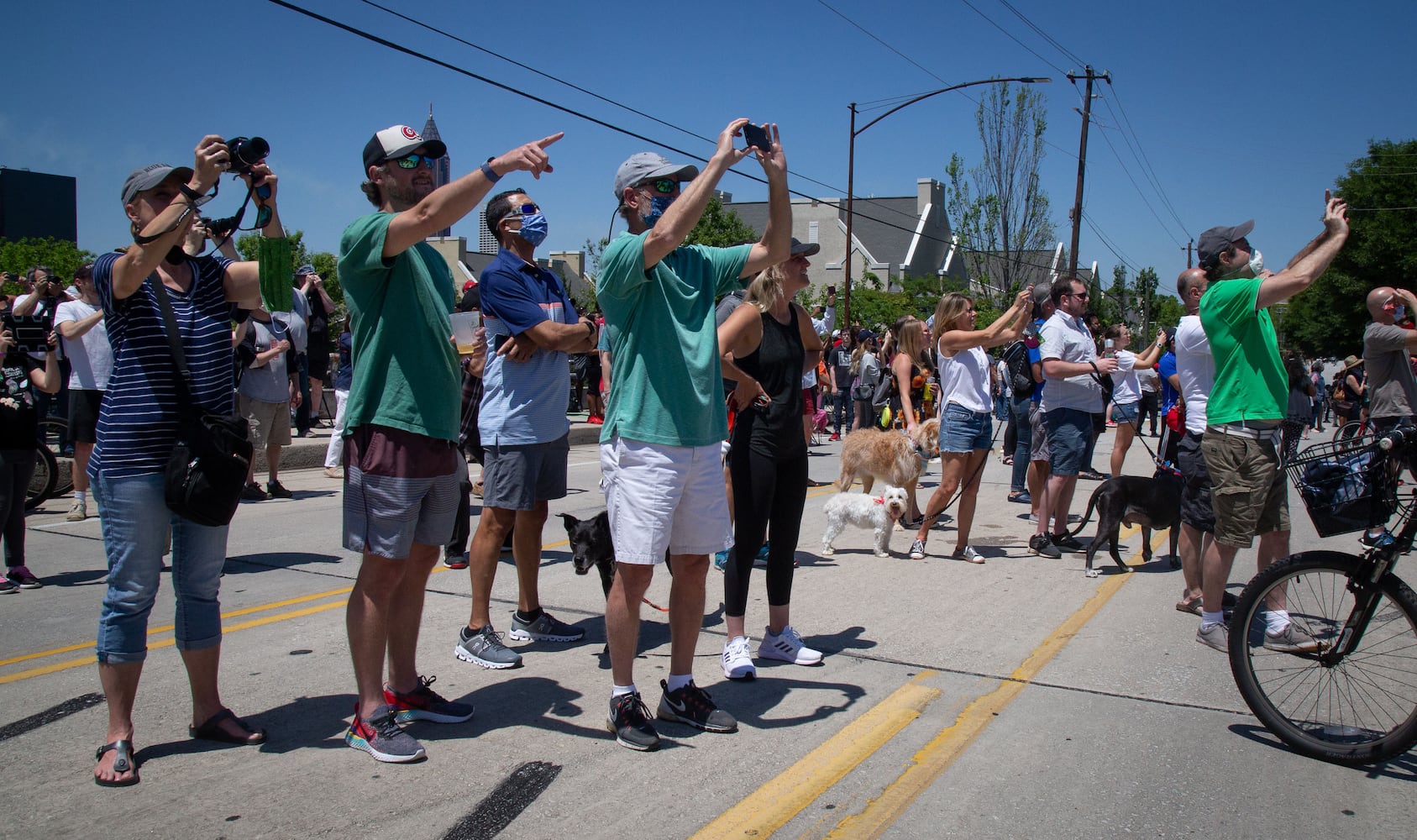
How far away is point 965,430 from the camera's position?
7414mm

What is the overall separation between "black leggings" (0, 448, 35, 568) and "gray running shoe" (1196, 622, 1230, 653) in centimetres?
693

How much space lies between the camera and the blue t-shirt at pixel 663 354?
141 inches

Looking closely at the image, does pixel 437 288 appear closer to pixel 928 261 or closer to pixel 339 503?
pixel 339 503

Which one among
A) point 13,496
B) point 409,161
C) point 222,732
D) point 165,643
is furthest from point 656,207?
point 13,496

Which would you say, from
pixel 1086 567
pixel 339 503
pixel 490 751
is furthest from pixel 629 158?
pixel 339 503

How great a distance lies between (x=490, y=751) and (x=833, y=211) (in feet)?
174

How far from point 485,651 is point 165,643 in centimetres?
180

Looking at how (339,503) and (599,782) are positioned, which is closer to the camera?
(599,782)

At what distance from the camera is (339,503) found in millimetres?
10203

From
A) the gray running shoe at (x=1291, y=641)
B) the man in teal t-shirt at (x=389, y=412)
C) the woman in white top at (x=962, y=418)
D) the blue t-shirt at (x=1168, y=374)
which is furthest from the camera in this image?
the blue t-shirt at (x=1168, y=374)

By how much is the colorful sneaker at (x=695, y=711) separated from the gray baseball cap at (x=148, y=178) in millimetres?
2698

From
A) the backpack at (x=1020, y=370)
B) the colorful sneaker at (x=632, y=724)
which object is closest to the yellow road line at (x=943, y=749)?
the colorful sneaker at (x=632, y=724)

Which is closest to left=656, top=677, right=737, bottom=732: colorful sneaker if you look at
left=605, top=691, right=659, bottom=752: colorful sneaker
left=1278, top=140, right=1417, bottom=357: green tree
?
left=605, top=691, right=659, bottom=752: colorful sneaker

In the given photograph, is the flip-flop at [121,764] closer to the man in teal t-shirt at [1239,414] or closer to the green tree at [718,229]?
the man in teal t-shirt at [1239,414]
